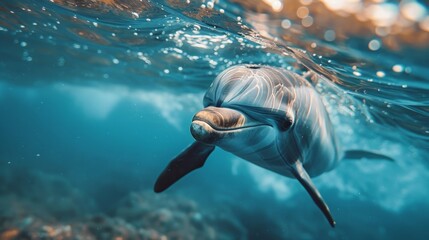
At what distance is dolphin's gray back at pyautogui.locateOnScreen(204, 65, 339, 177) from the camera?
3.50 meters

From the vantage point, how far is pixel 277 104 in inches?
150

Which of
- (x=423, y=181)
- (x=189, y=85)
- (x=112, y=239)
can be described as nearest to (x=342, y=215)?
(x=423, y=181)

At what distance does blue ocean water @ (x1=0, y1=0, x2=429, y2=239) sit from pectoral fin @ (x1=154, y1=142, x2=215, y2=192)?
2.75 metres

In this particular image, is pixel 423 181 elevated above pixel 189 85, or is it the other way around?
pixel 189 85

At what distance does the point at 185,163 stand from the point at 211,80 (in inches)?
400

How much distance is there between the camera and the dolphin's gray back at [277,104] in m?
3.50

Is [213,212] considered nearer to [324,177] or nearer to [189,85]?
[189,85]

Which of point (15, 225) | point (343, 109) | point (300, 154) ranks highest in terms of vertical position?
point (300, 154)

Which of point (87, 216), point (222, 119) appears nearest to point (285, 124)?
point (222, 119)

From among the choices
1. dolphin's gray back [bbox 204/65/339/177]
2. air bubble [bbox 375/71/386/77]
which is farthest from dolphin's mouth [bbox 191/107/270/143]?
air bubble [bbox 375/71/386/77]

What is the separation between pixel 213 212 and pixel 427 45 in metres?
11.8

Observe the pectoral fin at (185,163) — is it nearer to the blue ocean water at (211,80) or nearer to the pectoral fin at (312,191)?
the pectoral fin at (312,191)

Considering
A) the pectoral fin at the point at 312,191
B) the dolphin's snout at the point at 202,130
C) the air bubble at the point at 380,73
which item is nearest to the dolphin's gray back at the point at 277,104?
the pectoral fin at the point at 312,191

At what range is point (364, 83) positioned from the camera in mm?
8117
